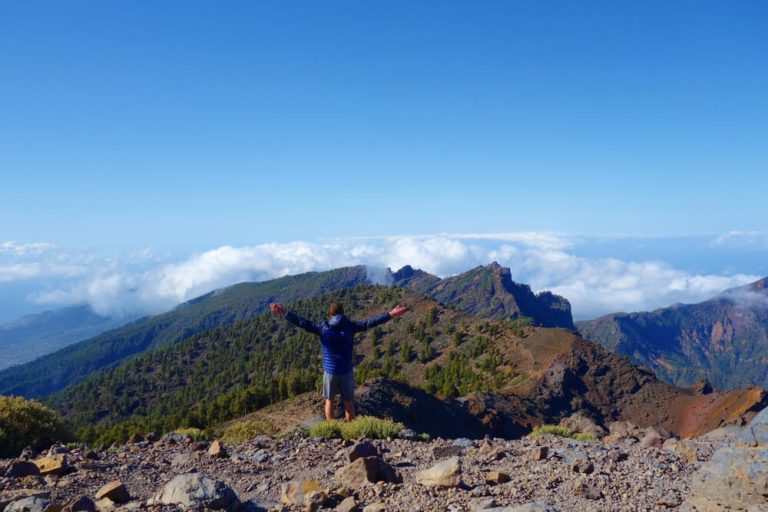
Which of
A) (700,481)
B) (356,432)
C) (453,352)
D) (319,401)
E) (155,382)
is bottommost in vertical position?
(155,382)

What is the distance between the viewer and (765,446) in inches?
217

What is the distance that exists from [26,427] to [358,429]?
719 cm

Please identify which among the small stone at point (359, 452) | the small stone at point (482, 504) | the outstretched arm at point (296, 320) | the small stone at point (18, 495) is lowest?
the small stone at point (482, 504)

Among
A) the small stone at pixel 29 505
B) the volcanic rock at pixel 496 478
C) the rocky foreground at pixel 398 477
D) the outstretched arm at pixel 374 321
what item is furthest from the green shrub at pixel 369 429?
the small stone at pixel 29 505

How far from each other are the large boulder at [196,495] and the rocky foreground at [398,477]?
1cm

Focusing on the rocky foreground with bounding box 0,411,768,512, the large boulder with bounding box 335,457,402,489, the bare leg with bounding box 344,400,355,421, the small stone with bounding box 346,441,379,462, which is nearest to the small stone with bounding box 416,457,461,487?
the rocky foreground with bounding box 0,411,768,512

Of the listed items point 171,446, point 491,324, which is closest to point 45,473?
point 171,446

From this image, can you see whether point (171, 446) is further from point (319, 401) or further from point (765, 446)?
point (319, 401)

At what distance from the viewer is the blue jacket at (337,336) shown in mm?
11742

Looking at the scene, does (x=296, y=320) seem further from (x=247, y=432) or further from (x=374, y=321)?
(x=247, y=432)

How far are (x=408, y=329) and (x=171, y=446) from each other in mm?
61971

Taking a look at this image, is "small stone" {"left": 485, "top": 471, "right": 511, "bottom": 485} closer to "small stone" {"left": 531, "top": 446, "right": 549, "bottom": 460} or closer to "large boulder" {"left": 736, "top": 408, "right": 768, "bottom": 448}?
"small stone" {"left": 531, "top": 446, "right": 549, "bottom": 460}

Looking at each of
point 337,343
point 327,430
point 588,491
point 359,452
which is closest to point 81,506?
point 359,452

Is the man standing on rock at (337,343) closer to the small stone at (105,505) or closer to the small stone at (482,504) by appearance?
the small stone at (105,505)
